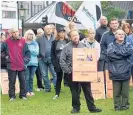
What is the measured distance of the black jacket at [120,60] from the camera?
10.8 meters

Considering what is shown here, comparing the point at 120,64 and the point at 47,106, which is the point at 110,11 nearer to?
the point at 47,106

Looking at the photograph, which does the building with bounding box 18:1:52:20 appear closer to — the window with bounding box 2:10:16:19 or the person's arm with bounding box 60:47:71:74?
the window with bounding box 2:10:16:19

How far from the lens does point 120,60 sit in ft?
35.7

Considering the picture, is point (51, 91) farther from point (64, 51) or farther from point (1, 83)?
point (64, 51)

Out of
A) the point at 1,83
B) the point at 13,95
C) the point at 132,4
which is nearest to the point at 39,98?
the point at 13,95

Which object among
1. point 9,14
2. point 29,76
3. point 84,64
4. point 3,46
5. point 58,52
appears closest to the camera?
point 84,64

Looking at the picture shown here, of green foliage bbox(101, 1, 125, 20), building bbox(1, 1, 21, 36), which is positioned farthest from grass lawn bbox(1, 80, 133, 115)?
green foliage bbox(101, 1, 125, 20)

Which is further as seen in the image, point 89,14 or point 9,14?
point 9,14

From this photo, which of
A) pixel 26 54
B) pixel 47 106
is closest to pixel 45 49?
pixel 26 54

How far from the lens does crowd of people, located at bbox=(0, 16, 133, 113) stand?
10.8m

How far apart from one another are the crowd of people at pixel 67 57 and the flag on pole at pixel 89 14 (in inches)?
65.3

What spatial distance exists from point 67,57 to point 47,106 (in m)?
1.88

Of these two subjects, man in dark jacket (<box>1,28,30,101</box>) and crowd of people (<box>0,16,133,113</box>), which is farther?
man in dark jacket (<box>1,28,30,101</box>)

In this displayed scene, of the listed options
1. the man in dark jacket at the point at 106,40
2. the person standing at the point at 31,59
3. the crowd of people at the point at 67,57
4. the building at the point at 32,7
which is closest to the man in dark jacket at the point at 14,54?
the crowd of people at the point at 67,57
